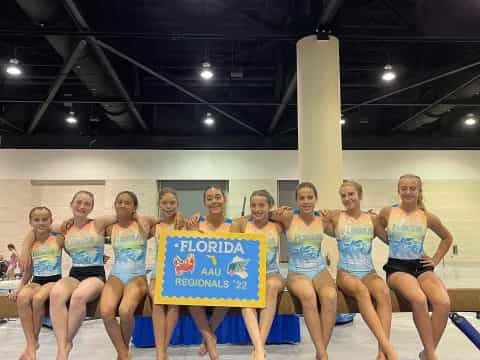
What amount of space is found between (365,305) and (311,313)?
0.49 meters

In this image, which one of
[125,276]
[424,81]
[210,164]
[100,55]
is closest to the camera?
[125,276]

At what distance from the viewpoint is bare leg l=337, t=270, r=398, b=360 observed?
3729 millimetres

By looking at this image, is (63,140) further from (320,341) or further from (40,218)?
(320,341)

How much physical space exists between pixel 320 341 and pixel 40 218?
2921mm

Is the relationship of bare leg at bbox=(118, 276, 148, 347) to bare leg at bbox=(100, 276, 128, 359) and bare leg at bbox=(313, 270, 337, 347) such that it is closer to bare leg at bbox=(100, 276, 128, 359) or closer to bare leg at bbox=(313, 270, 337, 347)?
bare leg at bbox=(100, 276, 128, 359)

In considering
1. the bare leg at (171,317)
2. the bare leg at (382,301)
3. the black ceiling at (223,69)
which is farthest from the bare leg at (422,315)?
the black ceiling at (223,69)

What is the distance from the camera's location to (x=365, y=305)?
393 cm

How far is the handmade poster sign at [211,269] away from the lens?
12.9ft

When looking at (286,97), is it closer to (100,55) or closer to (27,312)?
(100,55)

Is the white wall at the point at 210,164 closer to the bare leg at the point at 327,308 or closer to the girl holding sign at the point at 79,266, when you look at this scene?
the girl holding sign at the point at 79,266

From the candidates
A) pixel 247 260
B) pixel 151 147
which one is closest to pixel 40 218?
pixel 247 260

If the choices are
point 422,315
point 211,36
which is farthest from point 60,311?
point 211,36

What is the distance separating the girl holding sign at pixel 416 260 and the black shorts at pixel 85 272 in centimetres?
285

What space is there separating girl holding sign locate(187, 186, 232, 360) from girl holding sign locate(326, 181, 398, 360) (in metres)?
1.12
